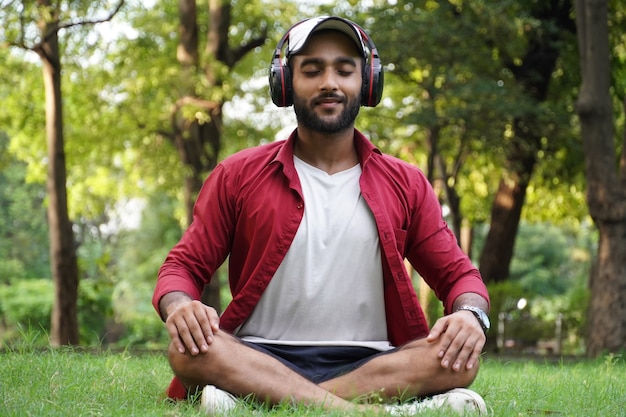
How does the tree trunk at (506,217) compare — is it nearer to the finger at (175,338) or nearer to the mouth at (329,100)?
the mouth at (329,100)

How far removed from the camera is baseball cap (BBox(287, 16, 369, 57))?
4582mm

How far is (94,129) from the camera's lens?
69.5 feet

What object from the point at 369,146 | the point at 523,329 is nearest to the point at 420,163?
the point at 523,329

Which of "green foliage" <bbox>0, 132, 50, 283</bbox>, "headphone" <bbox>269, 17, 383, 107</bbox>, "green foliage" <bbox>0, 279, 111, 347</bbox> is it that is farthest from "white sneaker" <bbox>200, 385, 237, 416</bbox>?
"green foliage" <bbox>0, 132, 50, 283</bbox>

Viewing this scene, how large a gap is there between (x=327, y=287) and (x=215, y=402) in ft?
2.51

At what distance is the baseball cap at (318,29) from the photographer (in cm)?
458

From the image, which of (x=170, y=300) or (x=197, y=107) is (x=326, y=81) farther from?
(x=197, y=107)

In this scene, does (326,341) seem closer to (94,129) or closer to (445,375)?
(445,375)

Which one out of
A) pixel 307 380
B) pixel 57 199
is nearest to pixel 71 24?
pixel 57 199

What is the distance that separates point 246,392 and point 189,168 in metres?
13.6

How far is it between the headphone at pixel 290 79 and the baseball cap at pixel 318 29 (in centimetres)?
4

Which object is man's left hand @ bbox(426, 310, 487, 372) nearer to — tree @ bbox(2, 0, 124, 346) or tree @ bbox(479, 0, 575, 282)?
tree @ bbox(2, 0, 124, 346)

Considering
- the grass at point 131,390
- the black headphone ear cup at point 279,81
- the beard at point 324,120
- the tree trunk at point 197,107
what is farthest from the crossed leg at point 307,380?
the tree trunk at point 197,107

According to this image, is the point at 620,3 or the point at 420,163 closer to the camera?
the point at 620,3
